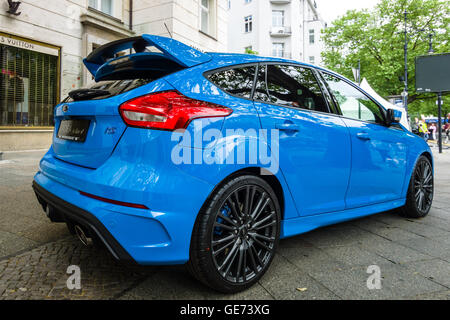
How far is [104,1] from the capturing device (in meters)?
11.9

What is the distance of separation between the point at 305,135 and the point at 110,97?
1387 millimetres

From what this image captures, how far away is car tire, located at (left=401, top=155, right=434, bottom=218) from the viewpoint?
3.87 metres

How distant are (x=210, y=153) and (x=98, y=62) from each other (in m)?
1.53

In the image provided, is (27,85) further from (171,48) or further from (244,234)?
(244,234)

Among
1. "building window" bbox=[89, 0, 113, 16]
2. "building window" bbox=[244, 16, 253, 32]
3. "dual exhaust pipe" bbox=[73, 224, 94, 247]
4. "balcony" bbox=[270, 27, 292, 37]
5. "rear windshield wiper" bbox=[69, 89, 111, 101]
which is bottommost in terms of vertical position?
"dual exhaust pipe" bbox=[73, 224, 94, 247]

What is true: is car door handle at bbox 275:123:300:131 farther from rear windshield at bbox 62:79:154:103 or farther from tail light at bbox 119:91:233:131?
rear windshield at bbox 62:79:154:103

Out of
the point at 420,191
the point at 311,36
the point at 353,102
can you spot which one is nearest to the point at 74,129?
the point at 353,102

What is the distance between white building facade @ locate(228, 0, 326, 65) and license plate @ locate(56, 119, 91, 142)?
35.7 metres

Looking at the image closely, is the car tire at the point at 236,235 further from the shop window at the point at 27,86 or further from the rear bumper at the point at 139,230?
the shop window at the point at 27,86

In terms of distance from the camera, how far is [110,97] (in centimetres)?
194

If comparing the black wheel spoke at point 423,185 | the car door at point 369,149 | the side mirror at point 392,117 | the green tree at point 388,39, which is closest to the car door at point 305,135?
the car door at point 369,149

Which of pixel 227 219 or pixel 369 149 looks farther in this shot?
pixel 369 149

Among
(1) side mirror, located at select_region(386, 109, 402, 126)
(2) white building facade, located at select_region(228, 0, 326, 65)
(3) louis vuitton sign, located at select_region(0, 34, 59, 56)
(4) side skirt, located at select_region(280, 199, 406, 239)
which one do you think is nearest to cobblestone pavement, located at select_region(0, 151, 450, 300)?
(4) side skirt, located at select_region(280, 199, 406, 239)

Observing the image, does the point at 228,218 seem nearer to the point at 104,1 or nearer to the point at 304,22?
the point at 104,1
